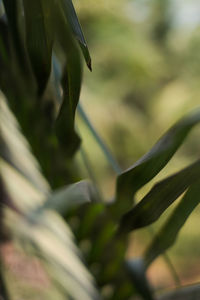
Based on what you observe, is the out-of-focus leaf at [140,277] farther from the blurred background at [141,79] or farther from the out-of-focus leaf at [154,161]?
the blurred background at [141,79]

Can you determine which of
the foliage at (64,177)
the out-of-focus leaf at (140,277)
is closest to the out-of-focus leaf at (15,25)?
the foliage at (64,177)

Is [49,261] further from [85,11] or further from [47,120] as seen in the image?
[85,11]

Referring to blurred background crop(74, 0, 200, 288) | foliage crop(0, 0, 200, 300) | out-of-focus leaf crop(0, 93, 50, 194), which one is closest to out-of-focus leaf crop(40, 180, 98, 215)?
foliage crop(0, 0, 200, 300)

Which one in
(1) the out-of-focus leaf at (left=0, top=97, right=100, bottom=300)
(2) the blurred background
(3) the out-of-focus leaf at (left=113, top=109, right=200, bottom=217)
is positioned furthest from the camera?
(2) the blurred background

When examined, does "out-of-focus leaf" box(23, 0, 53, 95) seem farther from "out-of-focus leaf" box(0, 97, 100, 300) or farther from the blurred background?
the blurred background

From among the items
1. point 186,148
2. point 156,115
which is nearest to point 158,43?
point 156,115

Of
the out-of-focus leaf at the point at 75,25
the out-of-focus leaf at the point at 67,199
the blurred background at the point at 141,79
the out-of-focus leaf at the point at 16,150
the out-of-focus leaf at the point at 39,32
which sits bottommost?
the blurred background at the point at 141,79

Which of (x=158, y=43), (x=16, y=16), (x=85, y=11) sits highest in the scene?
(x=16, y=16)
